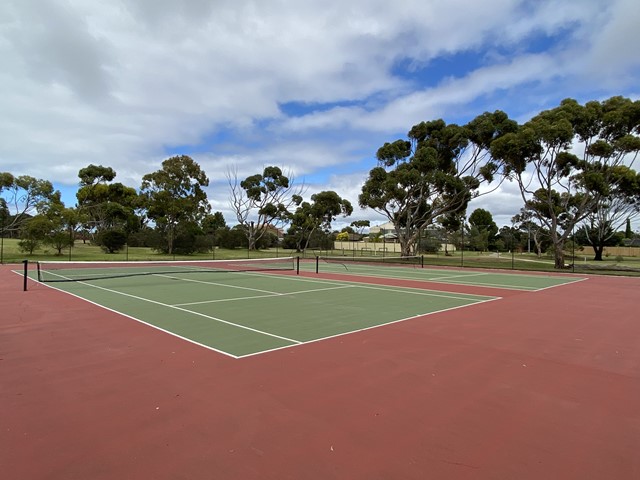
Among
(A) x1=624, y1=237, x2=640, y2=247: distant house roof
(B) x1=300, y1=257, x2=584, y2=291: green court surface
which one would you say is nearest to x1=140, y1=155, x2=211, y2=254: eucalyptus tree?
(B) x1=300, y1=257, x2=584, y2=291: green court surface

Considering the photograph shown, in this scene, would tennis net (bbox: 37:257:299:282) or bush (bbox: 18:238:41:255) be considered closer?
tennis net (bbox: 37:257:299:282)

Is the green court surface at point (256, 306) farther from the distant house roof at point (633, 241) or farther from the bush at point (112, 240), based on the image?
the distant house roof at point (633, 241)

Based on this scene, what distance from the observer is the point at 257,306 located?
36.0 feet

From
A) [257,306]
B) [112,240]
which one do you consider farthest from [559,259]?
[112,240]

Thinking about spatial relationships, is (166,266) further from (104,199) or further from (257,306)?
(104,199)

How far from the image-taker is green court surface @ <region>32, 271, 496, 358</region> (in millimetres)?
7602

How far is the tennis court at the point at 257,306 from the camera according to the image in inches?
299

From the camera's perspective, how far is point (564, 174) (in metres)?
29.7

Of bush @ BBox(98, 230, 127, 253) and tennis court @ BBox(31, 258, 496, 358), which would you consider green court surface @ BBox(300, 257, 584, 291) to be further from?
bush @ BBox(98, 230, 127, 253)

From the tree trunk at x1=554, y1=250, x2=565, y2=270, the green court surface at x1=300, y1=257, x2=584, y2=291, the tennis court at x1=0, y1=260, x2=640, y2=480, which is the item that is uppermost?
the tree trunk at x1=554, y1=250, x2=565, y2=270

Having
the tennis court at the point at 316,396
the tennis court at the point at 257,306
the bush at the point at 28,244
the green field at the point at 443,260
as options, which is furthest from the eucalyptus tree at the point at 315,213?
the tennis court at the point at 316,396

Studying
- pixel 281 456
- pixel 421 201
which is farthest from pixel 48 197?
pixel 281 456

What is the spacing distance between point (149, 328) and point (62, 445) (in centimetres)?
468

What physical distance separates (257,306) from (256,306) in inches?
1.1
